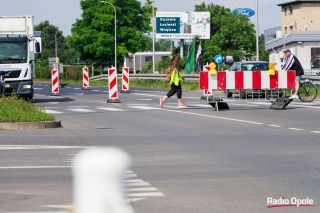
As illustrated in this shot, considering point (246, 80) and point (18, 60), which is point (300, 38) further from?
point (246, 80)

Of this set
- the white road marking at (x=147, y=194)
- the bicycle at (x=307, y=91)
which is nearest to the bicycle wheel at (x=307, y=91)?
the bicycle at (x=307, y=91)

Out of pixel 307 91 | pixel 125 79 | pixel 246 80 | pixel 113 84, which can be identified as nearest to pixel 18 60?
pixel 113 84

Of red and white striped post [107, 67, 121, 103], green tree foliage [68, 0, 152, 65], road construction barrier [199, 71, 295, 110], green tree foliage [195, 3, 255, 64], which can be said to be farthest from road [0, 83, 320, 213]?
green tree foliage [68, 0, 152, 65]

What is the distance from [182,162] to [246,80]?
1151cm

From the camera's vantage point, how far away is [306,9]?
81.4m

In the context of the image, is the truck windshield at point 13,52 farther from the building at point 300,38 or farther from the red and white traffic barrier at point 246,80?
the building at point 300,38

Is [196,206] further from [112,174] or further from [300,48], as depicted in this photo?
[300,48]

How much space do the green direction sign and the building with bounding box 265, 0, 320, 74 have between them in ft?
36.1

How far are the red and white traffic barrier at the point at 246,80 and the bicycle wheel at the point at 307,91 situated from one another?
122 inches

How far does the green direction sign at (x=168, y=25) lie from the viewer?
236ft

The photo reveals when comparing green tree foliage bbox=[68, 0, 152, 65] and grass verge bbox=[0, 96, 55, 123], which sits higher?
green tree foliage bbox=[68, 0, 152, 65]

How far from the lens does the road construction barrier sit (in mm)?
19234

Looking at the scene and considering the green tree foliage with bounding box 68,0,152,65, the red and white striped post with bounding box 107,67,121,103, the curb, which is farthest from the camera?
the green tree foliage with bounding box 68,0,152,65

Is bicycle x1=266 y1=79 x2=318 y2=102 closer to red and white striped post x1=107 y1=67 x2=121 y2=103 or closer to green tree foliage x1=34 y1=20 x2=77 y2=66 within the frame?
red and white striped post x1=107 y1=67 x2=121 y2=103
